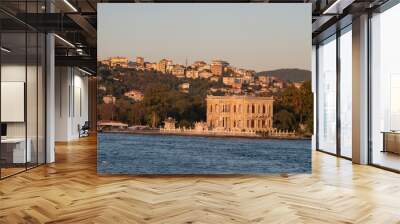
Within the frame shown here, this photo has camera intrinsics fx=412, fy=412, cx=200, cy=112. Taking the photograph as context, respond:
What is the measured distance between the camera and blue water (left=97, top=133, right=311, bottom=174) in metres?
7.13

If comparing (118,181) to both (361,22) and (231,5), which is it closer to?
(231,5)

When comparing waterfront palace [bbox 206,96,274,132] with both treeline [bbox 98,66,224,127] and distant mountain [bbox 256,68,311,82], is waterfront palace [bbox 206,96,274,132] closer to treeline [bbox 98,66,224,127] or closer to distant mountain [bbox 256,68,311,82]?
treeline [bbox 98,66,224,127]

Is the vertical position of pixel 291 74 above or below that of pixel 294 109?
above

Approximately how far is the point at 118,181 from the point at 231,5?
356 cm

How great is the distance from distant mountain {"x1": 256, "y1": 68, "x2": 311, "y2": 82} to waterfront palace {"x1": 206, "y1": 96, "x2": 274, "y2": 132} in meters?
0.53

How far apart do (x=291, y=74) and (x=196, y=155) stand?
7.22ft

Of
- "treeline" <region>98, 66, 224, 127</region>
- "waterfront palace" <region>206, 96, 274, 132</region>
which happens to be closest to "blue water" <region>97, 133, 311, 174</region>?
"waterfront palace" <region>206, 96, 274, 132</region>

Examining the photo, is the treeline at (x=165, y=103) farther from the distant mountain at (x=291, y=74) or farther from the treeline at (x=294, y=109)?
the distant mountain at (x=291, y=74)

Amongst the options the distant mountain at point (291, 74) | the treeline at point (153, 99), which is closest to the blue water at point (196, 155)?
the treeline at point (153, 99)

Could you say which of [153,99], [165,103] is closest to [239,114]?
[165,103]

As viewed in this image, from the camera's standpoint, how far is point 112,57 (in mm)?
7215

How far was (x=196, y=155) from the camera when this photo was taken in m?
7.17

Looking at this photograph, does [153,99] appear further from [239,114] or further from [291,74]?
[291,74]

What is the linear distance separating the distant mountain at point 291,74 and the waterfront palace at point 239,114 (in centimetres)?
53
